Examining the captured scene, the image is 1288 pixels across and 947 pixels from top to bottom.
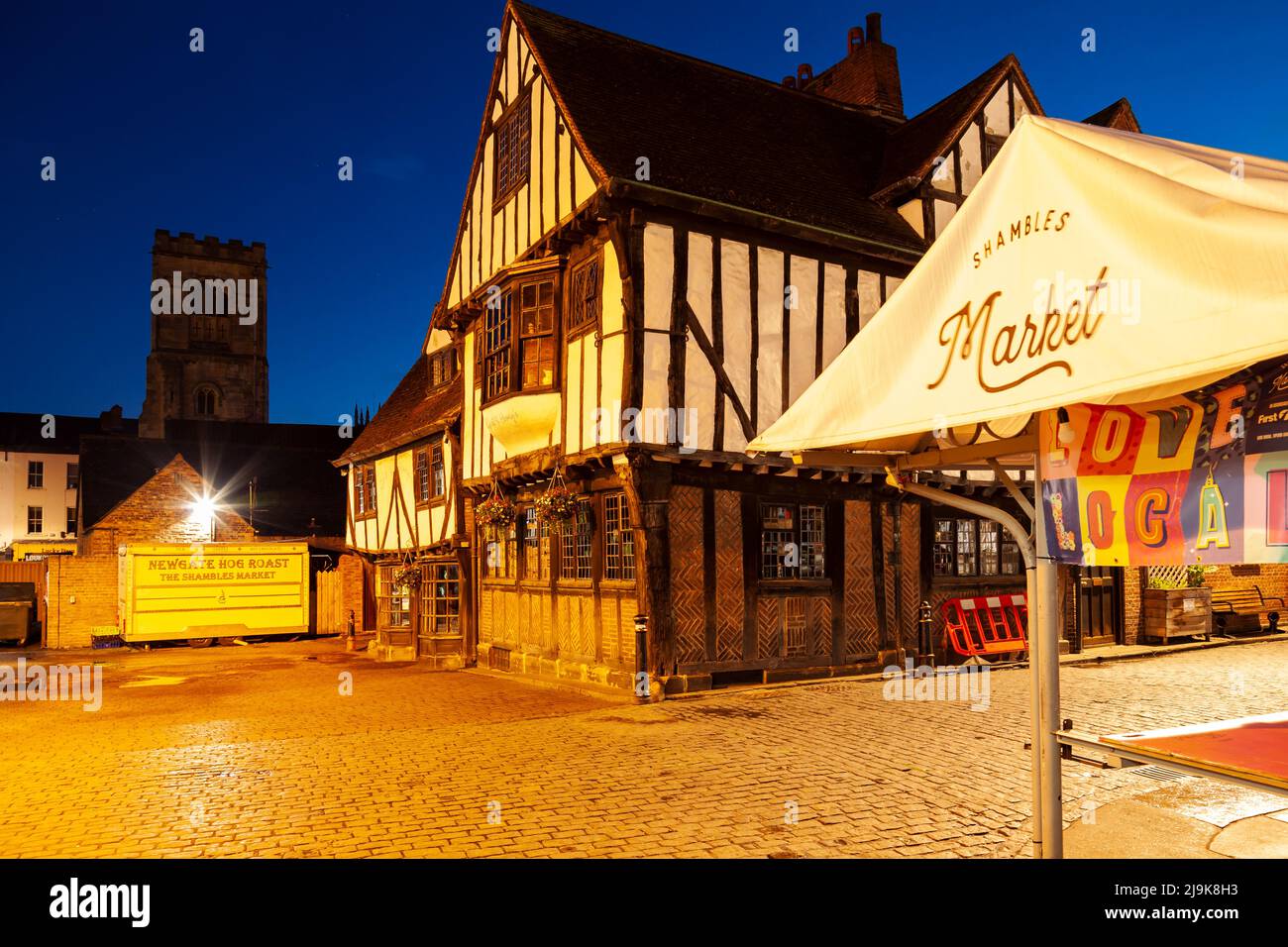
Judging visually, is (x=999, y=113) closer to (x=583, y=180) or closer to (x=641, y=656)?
(x=583, y=180)

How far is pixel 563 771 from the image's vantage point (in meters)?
7.98

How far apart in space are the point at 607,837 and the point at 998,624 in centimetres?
1132

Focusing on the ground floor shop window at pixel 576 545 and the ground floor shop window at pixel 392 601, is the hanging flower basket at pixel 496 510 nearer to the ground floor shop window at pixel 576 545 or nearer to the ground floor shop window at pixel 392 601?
the ground floor shop window at pixel 576 545

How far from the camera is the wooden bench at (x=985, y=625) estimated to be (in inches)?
580

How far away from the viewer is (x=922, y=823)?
620 cm

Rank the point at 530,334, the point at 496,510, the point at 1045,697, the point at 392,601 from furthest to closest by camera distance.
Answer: the point at 392,601, the point at 496,510, the point at 530,334, the point at 1045,697

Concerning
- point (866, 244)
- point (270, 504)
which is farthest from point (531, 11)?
point (270, 504)

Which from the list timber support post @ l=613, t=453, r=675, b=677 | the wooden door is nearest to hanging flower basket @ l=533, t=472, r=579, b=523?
timber support post @ l=613, t=453, r=675, b=677

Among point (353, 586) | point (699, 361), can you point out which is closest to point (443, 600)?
point (353, 586)

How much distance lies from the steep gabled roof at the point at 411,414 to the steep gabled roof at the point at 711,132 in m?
7.13

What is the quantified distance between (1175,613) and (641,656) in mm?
11338

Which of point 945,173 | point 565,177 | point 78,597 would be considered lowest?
point 78,597

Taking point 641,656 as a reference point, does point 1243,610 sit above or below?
below
